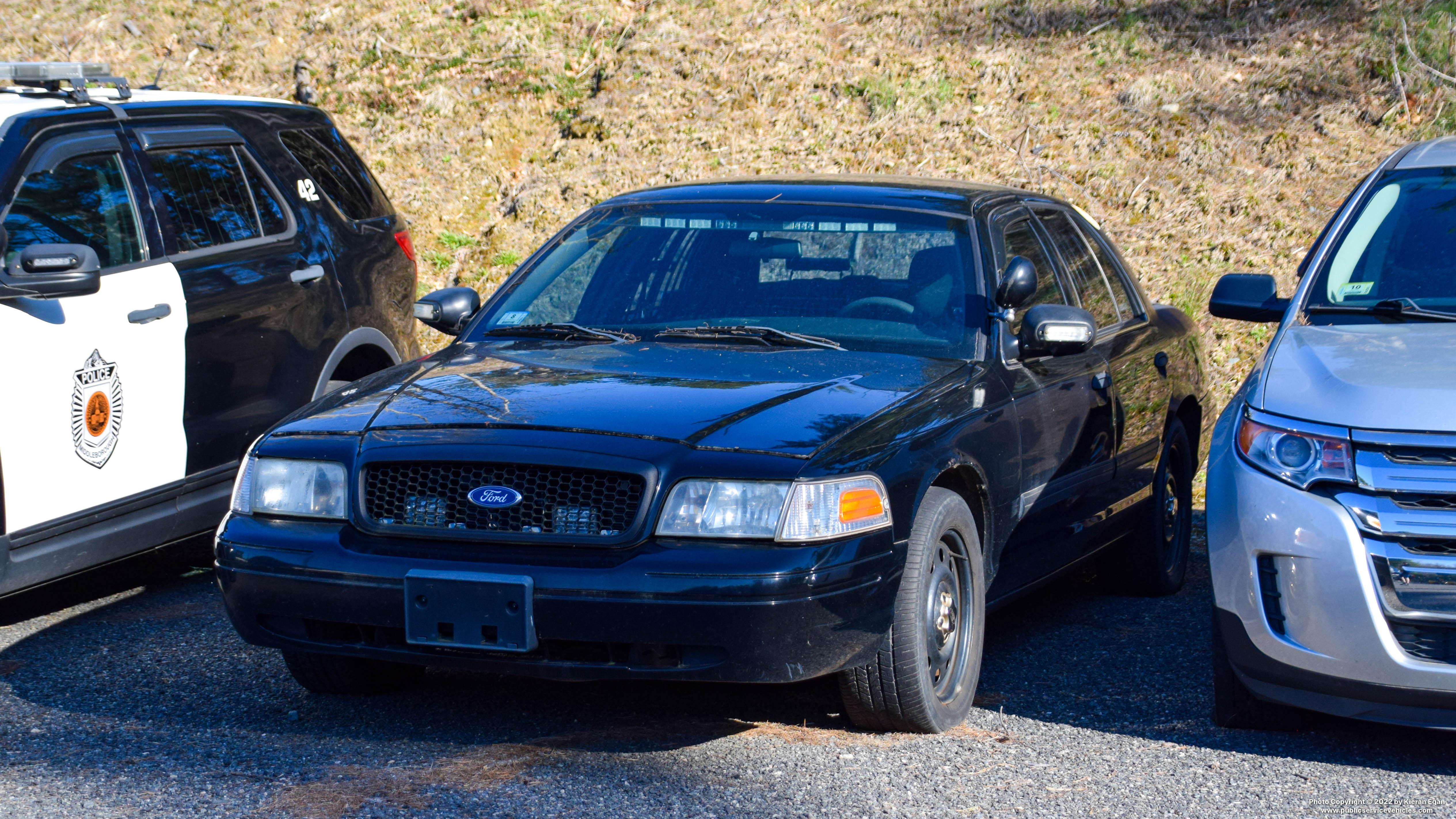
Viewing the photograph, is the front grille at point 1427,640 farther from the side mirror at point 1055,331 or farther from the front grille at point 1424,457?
the side mirror at point 1055,331

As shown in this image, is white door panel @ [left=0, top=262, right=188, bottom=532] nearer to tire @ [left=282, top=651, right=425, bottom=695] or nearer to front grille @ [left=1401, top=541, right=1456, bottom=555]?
tire @ [left=282, top=651, right=425, bottom=695]

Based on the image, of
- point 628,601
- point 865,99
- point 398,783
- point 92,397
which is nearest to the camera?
point 628,601

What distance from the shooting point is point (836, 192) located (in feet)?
18.0

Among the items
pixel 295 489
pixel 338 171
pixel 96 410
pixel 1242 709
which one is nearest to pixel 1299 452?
pixel 1242 709

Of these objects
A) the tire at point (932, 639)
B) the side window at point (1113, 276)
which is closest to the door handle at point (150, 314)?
the tire at point (932, 639)

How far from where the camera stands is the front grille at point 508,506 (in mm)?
3850

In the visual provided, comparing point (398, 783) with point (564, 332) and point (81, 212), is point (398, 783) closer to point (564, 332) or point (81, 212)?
point (564, 332)

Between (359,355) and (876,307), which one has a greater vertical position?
(876,307)

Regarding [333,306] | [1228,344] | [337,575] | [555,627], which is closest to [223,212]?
[333,306]

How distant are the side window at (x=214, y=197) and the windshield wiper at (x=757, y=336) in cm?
240

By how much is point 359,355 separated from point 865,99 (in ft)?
27.7

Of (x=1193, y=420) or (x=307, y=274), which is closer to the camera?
(x=307, y=274)

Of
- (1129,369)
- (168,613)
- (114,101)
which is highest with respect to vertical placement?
(114,101)

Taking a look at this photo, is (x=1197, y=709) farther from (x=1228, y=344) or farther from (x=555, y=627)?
(x=1228, y=344)
